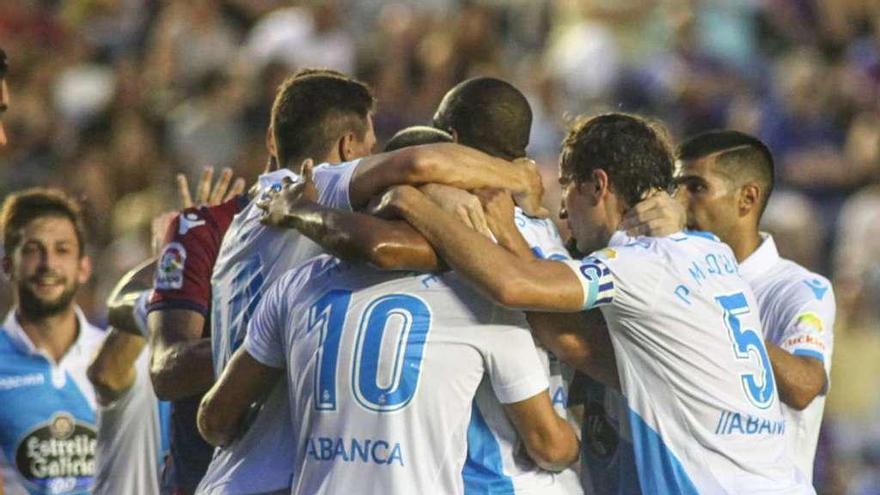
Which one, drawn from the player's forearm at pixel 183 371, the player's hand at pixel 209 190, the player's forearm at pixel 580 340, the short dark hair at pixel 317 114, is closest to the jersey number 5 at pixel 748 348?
the player's forearm at pixel 580 340

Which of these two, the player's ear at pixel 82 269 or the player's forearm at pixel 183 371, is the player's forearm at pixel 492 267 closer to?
the player's forearm at pixel 183 371

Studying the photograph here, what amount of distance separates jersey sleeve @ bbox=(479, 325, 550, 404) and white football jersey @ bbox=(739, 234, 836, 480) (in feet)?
4.27

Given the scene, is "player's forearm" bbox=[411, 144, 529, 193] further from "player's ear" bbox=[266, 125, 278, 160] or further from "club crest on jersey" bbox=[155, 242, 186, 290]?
"club crest on jersey" bbox=[155, 242, 186, 290]

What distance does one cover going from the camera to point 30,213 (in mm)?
8781

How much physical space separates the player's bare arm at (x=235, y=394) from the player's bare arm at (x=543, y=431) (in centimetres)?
83

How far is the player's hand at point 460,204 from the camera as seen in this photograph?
6.08 m

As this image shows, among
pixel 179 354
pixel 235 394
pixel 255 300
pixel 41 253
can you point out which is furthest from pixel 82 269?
pixel 235 394

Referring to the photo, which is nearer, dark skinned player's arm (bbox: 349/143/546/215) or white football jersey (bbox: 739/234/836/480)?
dark skinned player's arm (bbox: 349/143/546/215)

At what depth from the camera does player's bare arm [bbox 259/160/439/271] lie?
5.95m

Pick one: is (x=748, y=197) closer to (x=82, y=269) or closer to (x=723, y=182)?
(x=723, y=182)

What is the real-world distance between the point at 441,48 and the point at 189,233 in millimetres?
7620

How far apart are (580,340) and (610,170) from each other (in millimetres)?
570

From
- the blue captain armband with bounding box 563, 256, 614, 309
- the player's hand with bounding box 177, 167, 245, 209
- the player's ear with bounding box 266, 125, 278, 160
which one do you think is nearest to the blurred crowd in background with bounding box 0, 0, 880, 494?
the player's hand with bounding box 177, 167, 245, 209

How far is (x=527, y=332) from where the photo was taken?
612 centimetres
